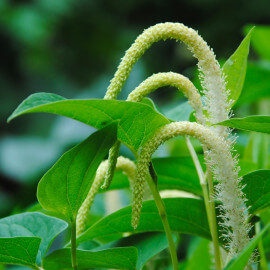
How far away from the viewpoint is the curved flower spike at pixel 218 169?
543 mm

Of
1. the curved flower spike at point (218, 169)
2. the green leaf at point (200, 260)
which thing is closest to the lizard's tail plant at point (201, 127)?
the curved flower spike at point (218, 169)

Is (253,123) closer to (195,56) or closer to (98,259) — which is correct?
(195,56)

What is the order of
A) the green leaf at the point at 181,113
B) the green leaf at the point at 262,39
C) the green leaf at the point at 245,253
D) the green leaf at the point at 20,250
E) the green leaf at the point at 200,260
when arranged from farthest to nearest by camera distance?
the green leaf at the point at 262,39 < the green leaf at the point at 200,260 < the green leaf at the point at 181,113 < the green leaf at the point at 20,250 < the green leaf at the point at 245,253

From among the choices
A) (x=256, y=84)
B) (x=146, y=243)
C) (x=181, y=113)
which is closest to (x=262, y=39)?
(x=256, y=84)

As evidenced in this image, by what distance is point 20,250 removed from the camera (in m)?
0.61

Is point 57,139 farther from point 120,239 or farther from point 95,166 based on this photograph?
point 95,166

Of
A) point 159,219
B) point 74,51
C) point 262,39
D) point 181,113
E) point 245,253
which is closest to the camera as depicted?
point 245,253

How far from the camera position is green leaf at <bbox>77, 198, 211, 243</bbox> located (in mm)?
680

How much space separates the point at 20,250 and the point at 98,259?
3.9 inches

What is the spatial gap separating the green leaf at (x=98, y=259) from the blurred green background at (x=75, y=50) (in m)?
1.69

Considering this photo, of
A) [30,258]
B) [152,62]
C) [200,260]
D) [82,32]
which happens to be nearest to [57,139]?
[152,62]

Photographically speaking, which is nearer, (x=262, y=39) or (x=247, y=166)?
(x=247, y=166)

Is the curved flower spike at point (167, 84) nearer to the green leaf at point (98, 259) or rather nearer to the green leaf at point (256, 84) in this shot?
the green leaf at point (98, 259)

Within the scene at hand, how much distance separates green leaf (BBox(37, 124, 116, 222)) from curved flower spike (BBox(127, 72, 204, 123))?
7cm
